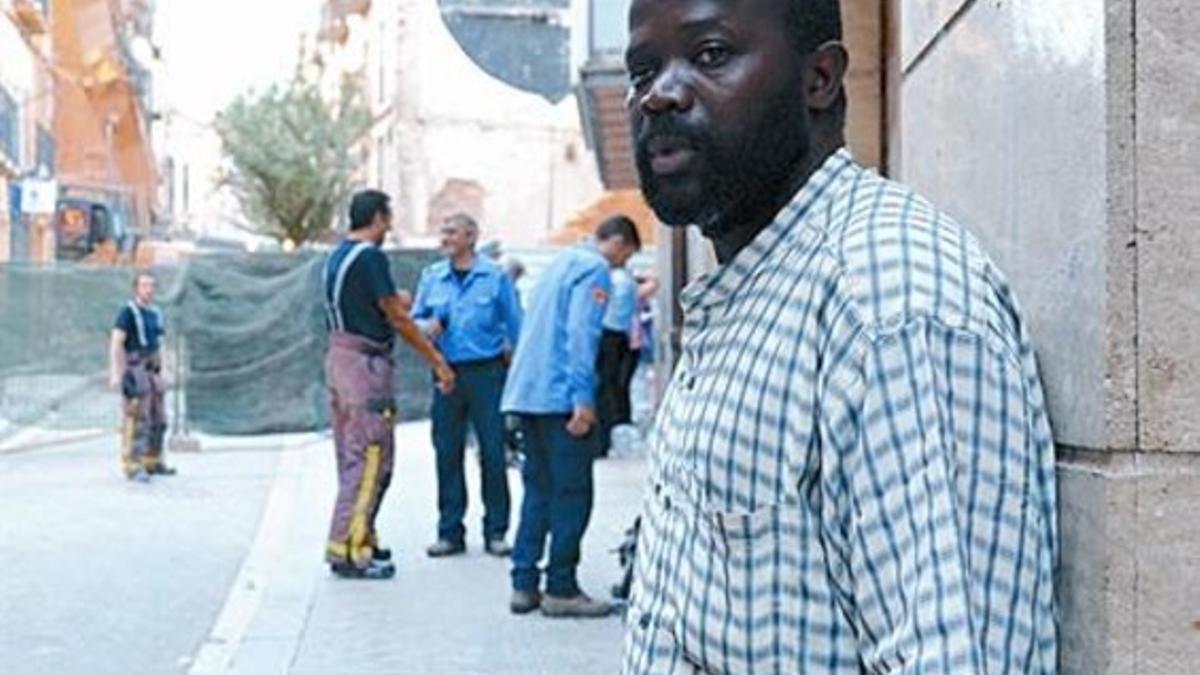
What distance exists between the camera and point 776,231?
199 cm

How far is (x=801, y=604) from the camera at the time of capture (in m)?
1.84

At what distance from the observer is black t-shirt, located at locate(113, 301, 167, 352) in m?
15.6

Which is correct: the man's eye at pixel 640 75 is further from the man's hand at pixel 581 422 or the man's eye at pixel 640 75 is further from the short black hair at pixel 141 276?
the short black hair at pixel 141 276

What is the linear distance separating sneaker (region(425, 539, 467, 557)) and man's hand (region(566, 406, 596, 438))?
8.41 ft

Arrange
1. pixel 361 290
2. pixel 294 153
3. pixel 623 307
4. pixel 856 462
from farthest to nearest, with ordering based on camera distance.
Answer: pixel 294 153
pixel 623 307
pixel 361 290
pixel 856 462

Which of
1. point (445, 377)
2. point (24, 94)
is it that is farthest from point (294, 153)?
point (445, 377)

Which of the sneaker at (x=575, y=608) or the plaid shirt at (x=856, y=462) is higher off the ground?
the plaid shirt at (x=856, y=462)

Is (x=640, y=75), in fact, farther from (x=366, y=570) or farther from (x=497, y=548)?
(x=497, y=548)

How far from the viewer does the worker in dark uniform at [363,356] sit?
898cm

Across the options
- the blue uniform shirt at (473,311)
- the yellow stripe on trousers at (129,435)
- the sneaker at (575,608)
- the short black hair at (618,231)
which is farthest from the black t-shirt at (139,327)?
the sneaker at (575,608)

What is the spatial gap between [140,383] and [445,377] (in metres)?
6.61

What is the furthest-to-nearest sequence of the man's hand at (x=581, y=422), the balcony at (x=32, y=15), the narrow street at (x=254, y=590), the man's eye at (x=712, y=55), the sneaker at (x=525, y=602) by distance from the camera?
the balcony at (x=32, y=15)
the sneaker at (x=525, y=602)
the man's hand at (x=581, y=422)
the narrow street at (x=254, y=590)
the man's eye at (x=712, y=55)

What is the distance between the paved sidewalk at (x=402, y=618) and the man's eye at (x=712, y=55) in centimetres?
523

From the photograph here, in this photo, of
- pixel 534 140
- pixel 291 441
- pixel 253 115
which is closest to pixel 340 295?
pixel 291 441
